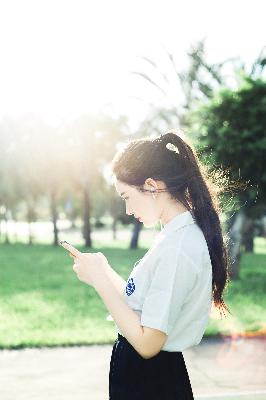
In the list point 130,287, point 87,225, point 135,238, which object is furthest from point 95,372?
point 135,238

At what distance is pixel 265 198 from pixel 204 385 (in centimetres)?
783

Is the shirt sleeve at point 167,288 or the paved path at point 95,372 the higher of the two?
the shirt sleeve at point 167,288

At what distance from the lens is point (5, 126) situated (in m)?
34.6

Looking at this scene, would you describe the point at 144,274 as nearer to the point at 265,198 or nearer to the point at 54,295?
the point at 54,295

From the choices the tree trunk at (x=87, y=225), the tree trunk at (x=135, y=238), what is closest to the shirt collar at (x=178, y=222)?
the tree trunk at (x=87, y=225)

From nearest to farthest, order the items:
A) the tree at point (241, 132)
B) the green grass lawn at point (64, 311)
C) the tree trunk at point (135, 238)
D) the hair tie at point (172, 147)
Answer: the hair tie at point (172, 147), the green grass lawn at point (64, 311), the tree at point (241, 132), the tree trunk at point (135, 238)

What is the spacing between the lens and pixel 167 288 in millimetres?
1893

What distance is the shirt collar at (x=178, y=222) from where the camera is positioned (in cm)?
202

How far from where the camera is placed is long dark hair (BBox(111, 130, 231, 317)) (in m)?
2.05

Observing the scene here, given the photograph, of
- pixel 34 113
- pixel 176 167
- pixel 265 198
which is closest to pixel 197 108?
pixel 265 198

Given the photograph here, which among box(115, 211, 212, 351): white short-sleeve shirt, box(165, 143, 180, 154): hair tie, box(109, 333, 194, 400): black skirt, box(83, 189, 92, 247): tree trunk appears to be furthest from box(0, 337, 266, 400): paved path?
box(83, 189, 92, 247): tree trunk

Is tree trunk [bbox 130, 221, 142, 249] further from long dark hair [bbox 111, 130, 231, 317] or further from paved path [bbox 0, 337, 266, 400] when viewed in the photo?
long dark hair [bbox 111, 130, 231, 317]

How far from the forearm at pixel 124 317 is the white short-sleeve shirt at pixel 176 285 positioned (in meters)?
0.03

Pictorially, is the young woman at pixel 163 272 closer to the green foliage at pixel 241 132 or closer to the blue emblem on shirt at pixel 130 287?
the blue emblem on shirt at pixel 130 287
